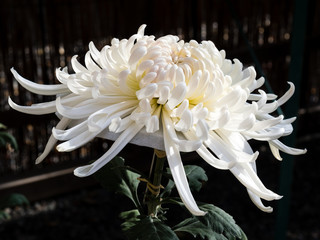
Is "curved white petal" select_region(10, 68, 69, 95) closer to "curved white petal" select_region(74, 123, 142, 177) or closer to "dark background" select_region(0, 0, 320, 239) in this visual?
"curved white petal" select_region(74, 123, 142, 177)

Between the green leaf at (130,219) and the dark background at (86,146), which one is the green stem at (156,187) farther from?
the dark background at (86,146)

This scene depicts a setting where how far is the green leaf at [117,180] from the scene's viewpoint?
3.85 ft

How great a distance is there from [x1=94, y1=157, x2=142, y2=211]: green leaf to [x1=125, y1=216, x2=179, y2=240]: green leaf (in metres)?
0.16

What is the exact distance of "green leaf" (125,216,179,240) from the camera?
95 centimetres

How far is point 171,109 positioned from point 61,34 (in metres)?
3.28

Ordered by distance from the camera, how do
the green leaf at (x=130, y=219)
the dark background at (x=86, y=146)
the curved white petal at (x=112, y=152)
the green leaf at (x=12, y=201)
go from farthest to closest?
1. the dark background at (x=86, y=146)
2. the green leaf at (x=12, y=201)
3. the green leaf at (x=130, y=219)
4. the curved white petal at (x=112, y=152)

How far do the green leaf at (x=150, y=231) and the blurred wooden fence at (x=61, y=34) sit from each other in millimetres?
3004

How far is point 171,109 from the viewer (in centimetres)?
90

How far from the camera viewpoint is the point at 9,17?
3797 mm

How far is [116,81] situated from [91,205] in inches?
130

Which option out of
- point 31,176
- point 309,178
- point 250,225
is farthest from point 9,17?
point 309,178

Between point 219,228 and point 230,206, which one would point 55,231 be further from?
point 219,228

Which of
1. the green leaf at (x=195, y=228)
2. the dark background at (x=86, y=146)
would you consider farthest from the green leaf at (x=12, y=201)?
the dark background at (x=86, y=146)

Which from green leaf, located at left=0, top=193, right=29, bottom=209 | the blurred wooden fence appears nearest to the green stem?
green leaf, located at left=0, top=193, right=29, bottom=209
